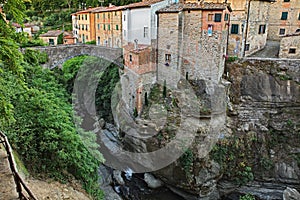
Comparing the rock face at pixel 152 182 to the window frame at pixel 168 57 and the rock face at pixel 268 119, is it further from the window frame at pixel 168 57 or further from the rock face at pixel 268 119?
the window frame at pixel 168 57

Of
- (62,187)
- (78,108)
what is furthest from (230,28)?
(62,187)

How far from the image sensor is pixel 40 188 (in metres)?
9.44

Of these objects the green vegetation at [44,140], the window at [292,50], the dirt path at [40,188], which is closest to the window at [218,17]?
the window at [292,50]

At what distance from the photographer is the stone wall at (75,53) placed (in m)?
23.3

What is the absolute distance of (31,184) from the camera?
9.31 meters

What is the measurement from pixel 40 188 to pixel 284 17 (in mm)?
28724

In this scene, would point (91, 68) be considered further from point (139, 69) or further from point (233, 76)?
point (233, 76)

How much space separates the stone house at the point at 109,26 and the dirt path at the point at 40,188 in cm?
1962

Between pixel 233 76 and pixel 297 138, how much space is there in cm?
727

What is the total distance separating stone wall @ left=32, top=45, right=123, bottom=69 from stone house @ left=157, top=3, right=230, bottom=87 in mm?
5499

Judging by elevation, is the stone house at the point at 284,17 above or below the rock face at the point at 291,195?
above

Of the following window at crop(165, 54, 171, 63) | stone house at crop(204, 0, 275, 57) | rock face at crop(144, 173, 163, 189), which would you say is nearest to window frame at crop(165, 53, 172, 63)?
window at crop(165, 54, 171, 63)

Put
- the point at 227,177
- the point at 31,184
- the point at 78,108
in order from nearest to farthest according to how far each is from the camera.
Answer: the point at 31,184
the point at 227,177
the point at 78,108

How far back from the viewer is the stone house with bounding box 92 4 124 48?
89.2 feet
